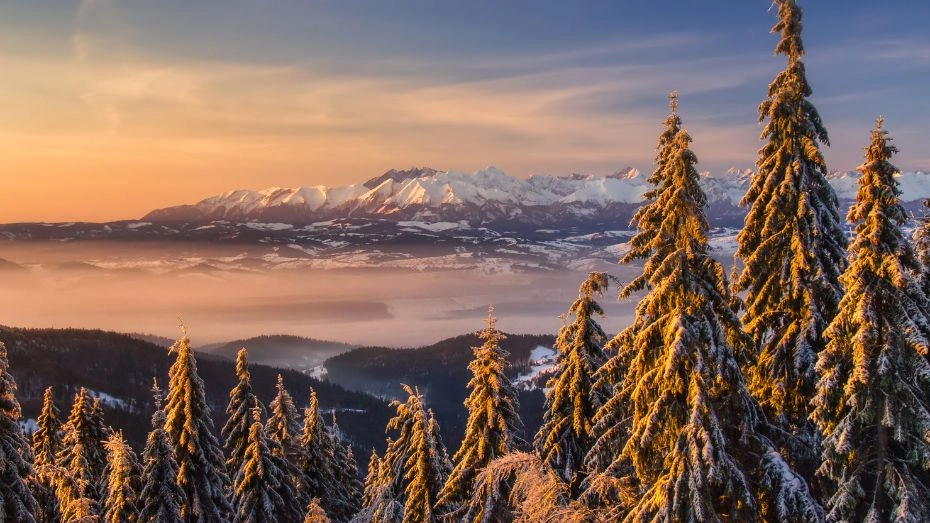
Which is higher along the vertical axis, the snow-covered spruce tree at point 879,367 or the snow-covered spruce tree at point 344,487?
the snow-covered spruce tree at point 879,367

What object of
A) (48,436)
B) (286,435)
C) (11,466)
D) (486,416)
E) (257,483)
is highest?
(486,416)

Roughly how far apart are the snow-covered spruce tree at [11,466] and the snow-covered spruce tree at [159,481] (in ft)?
21.6

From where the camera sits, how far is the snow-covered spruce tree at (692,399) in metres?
14.5

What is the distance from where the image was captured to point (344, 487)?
2082 inches

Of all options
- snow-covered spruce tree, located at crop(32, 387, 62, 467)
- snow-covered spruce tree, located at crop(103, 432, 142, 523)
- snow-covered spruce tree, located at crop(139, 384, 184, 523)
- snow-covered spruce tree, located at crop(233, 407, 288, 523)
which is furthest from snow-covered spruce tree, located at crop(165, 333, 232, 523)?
snow-covered spruce tree, located at crop(32, 387, 62, 467)

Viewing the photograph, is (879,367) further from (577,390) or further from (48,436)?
(48,436)

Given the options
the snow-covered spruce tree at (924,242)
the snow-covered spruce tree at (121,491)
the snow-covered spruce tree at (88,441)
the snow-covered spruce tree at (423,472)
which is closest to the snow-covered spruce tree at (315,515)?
the snow-covered spruce tree at (423,472)

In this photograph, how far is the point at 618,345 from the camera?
56.3 feet

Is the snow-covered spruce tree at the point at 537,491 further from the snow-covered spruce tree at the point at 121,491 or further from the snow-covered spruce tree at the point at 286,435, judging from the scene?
the snow-covered spruce tree at the point at 286,435

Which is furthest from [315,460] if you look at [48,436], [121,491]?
[121,491]

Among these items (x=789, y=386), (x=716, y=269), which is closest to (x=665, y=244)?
(x=716, y=269)

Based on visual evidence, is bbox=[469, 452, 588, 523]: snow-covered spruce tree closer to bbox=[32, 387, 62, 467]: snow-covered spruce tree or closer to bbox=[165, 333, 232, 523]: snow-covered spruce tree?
bbox=[165, 333, 232, 523]: snow-covered spruce tree

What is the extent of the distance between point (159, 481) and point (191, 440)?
8.21ft

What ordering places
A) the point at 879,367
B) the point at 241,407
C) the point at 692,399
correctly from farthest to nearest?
the point at 241,407 < the point at 879,367 < the point at 692,399
